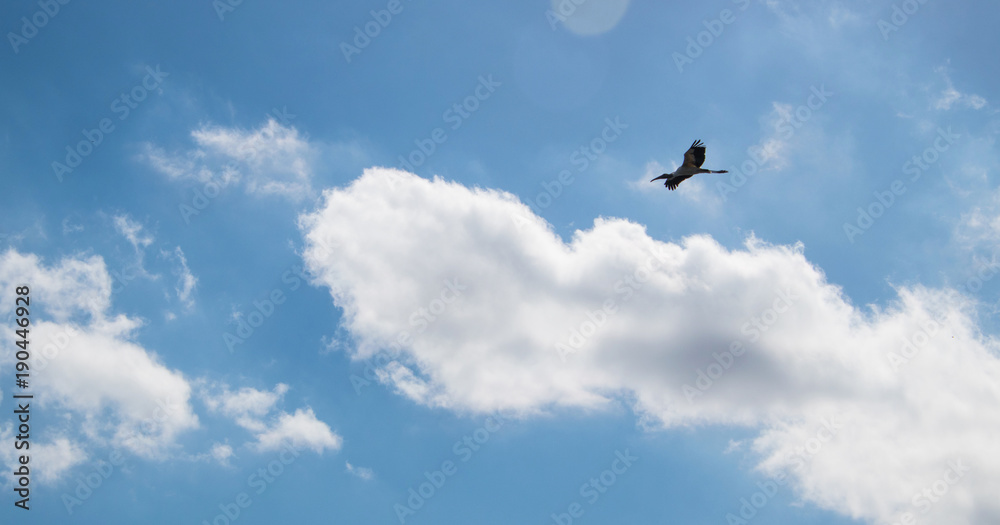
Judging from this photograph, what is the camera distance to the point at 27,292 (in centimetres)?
4525

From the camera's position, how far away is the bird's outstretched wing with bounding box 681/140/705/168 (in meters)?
45.0

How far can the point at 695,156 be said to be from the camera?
45188mm

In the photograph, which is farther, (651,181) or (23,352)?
(651,181)

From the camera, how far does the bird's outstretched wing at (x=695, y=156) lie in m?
45.0

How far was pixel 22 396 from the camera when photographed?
43938mm

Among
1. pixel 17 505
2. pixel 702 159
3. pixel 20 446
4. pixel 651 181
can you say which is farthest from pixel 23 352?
pixel 702 159

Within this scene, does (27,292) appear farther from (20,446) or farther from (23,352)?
(20,446)

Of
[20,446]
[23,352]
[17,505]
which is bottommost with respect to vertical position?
[17,505]

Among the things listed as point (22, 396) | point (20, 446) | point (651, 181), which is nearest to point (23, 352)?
point (22, 396)

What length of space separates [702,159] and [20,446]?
178 feet

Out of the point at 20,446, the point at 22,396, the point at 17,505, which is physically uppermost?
the point at 22,396

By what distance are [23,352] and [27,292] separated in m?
4.56

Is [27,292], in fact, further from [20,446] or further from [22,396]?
[20,446]

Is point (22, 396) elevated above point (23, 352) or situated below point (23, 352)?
below
